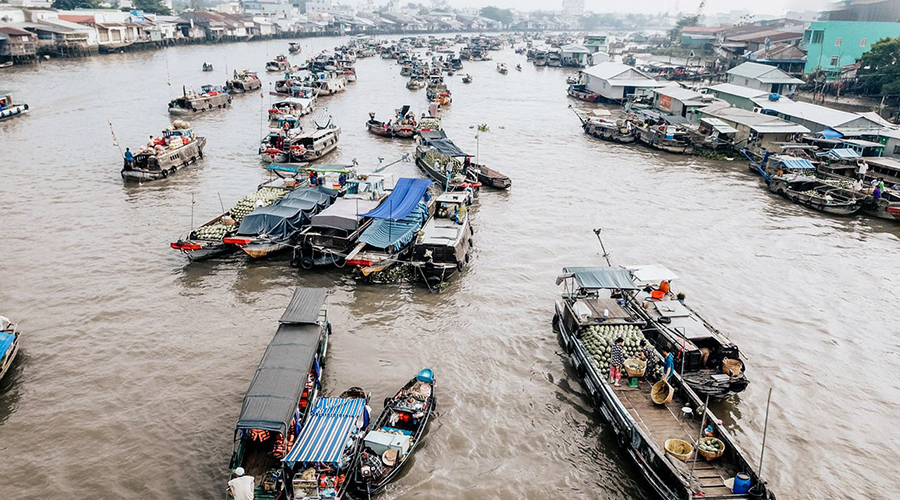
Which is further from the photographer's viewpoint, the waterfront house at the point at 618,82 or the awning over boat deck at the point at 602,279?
the waterfront house at the point at 618,82

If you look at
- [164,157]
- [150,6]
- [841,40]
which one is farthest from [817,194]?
[150,6]

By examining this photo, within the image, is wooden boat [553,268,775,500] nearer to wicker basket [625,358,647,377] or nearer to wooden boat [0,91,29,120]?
wicker basket [625,358,647,377]

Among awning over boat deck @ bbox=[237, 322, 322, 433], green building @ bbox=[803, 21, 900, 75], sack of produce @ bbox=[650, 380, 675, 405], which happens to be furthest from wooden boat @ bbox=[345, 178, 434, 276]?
green building @ bbox=[803, 21, 900, 75]

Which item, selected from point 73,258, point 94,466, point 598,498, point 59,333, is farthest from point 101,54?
point 598,498

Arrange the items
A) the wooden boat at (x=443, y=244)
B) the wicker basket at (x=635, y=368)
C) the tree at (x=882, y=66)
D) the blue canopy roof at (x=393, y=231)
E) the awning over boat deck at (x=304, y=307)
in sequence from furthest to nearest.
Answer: the tree at (x=882, y=66)
the blue canopy roof at (x=393, y=231)
the wooden boat at (x=443, y=244)
the awning over boat deck at (x=304, y=307)
the wicker basket at (x=635, y=368)

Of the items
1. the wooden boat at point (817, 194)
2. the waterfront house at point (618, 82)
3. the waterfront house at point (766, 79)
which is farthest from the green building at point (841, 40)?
the wooden boat at point (817, 194)

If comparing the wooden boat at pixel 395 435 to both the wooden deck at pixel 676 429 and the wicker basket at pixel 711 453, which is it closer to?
the wooden deck at pixel 676 429

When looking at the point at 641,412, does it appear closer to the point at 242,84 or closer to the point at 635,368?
the point at 635,368
